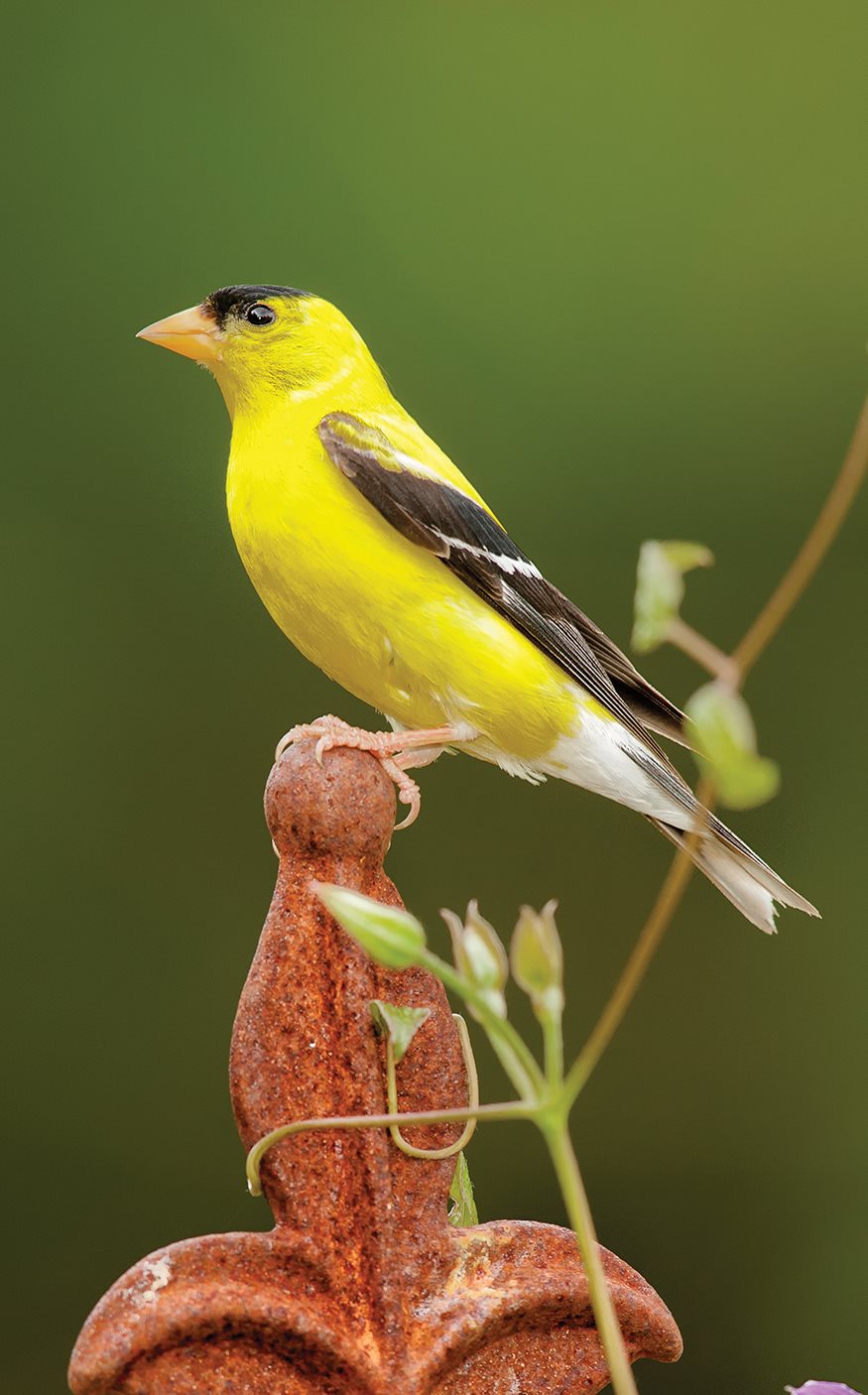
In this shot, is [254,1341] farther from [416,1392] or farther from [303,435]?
[303,435]

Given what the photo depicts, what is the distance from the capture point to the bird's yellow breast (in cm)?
119

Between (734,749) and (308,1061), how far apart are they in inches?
15.5

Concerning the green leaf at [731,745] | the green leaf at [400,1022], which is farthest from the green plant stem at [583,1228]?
the green leaf at [400,1022]

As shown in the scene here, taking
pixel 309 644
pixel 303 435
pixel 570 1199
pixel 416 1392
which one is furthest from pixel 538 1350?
pixel 303 435

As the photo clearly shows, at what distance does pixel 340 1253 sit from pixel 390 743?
56 centimetres

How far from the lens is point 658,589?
44cm

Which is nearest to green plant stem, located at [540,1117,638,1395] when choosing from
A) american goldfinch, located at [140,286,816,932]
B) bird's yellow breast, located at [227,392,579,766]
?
american goldfinch, located at [140,286,816,932]

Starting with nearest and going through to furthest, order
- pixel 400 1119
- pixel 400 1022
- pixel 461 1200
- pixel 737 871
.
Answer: pixel 400 1119 < pixel 400 1022 < pixel 461 1200 < pixel 737 871

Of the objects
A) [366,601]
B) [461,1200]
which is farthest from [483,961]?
[366,601]

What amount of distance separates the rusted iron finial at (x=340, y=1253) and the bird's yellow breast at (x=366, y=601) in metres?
0.42

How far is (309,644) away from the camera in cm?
120

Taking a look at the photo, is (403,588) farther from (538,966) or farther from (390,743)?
(538,966)

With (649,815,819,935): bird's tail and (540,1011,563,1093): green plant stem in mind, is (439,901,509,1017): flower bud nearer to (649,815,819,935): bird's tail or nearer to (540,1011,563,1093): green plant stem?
(540,1011,563,1093): green plant stem

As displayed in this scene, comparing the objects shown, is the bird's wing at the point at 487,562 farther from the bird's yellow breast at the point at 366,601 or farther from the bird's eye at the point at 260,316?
the bird's eye at the point at 260,316
